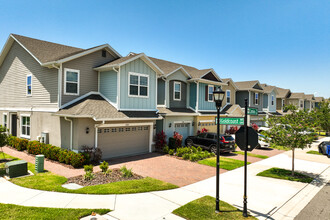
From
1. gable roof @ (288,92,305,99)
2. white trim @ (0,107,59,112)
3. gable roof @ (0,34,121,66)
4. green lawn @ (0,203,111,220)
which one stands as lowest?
green lawn @ (0,203,111,220)

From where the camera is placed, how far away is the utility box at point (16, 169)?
10164 mm

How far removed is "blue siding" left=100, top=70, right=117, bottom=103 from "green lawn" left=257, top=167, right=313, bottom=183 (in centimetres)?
1065

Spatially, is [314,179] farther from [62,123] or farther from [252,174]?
[62,123]

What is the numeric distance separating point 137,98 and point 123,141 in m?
3.32

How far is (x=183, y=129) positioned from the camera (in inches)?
838

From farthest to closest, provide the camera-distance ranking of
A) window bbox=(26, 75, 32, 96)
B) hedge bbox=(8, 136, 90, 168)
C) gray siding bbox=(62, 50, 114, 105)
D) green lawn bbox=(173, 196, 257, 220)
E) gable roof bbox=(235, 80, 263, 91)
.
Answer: gable roof bbox=(235, 80, 263, 91) → window bbox=(26, 75, 32, 96) → gray siding bbox=(62, 50, 114, 105) → hedge bbox=(8, 136, 90, 168) → green lawn bbox=(173, 196, 257, 220)

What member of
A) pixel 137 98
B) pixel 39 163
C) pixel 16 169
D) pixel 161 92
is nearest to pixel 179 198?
pixel 39 163

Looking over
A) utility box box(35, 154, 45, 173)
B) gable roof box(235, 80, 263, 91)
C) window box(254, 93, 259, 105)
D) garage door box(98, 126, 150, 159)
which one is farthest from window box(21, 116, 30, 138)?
window box(254, 93, 259, 105)

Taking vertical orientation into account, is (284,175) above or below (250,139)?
below

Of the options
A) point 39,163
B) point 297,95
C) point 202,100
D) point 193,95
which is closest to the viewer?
point 39,163

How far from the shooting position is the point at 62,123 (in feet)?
47.3

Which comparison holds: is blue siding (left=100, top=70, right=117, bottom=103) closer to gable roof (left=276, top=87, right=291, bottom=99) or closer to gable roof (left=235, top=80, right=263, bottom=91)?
gable roof (left=235, top=80, right=263, bottom=91)

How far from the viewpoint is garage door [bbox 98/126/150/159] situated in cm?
1458

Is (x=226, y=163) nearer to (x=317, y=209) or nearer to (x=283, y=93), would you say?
(x=317, y=209)
